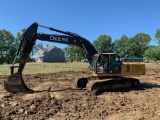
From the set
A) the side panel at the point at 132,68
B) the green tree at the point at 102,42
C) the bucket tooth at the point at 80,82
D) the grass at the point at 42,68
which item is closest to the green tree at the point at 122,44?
the green tree at the point at 102,42

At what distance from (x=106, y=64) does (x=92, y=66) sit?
0.91 meters

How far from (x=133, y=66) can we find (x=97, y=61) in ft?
7.35

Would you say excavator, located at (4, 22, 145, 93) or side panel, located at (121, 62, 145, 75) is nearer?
excavator, located at (4, 22, 145, 93)

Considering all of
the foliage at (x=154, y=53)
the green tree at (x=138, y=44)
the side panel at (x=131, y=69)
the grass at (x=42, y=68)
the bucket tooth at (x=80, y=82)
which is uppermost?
the green tree at (x=138, y=44)

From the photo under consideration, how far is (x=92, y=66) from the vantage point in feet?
43.9

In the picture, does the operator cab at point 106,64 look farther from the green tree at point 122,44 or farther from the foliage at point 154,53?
the green tree at point 122,44

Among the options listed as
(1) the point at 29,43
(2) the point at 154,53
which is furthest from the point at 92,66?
(2) the point at 154,53

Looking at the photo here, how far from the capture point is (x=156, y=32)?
6203 centimetres

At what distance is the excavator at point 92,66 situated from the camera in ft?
38.7

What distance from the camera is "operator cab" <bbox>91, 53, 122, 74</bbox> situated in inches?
505

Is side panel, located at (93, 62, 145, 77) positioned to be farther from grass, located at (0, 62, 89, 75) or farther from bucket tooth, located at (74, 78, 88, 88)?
grass, located at (0, 62, 89, 75)

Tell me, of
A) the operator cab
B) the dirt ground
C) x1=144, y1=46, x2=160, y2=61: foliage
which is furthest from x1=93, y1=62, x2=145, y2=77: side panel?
x1=144, y1=46, x2=160, y2=61: foliage

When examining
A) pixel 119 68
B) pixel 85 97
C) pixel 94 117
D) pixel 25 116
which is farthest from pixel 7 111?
pixel 119 68

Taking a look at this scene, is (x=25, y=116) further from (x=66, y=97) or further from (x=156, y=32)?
(x=156, y=32)
